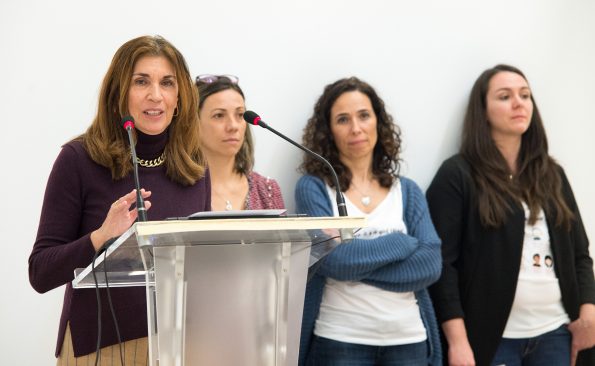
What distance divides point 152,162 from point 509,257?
1718 mm

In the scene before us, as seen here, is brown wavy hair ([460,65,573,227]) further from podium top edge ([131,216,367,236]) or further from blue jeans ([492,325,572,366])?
podium top edge ([131,216,367,236])

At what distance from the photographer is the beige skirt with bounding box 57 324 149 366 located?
6.11ft

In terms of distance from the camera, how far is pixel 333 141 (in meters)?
3.12

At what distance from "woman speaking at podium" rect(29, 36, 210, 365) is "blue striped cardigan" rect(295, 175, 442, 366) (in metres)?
0.71

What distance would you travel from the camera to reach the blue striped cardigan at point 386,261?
104 inches

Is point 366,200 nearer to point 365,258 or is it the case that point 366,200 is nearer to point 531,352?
point 365,258

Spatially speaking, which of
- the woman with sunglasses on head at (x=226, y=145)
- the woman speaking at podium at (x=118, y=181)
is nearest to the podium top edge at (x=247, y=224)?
the woman speaking at podium at (x=118, y=181)

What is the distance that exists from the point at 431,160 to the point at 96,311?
6.68 feet

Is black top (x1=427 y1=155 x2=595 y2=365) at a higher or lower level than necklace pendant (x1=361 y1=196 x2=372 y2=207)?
lower

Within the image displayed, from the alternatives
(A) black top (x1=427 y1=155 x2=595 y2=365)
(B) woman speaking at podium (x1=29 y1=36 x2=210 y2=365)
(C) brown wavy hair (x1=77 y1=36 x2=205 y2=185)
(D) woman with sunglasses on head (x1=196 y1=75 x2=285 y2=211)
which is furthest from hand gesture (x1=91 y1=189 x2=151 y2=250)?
(A) black top (x1=427 y1=155 x2=595 y2=365)

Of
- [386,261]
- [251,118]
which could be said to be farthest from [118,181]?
[386,261]

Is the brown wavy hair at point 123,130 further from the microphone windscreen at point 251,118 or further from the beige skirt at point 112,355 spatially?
the beige skirt at point 112,355

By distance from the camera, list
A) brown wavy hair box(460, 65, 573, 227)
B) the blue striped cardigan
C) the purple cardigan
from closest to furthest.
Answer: the purple cardigan, the blue striped cardigan, brown wavy hair box(460, 65, 573, 227)

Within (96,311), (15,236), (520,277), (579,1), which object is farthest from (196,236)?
(579,1)
